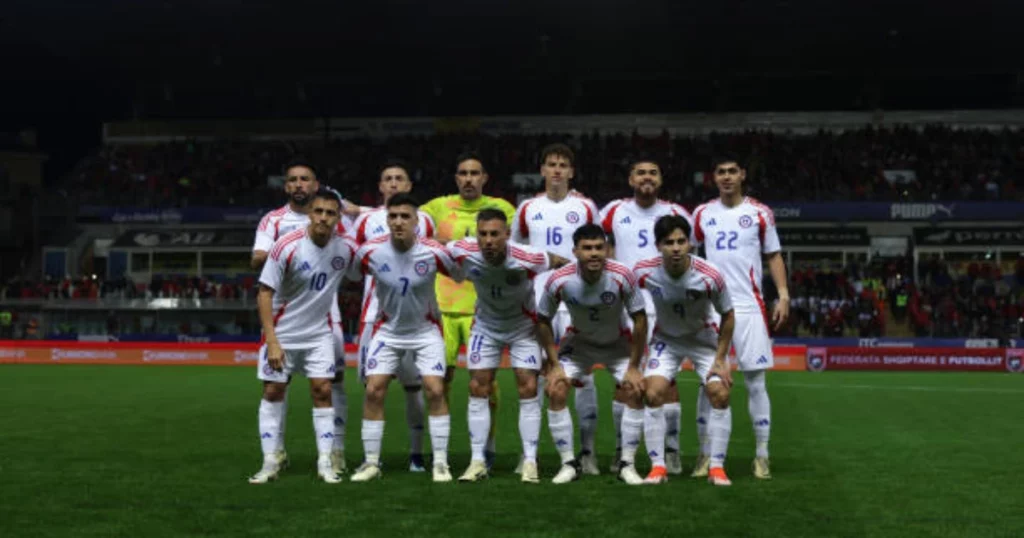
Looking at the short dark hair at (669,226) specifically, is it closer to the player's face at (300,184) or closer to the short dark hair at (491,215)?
the short dark hair at (491,215)

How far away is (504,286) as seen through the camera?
966 cm

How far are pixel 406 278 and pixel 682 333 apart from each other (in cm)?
220

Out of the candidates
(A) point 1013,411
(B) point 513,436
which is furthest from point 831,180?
(B) point 513,436

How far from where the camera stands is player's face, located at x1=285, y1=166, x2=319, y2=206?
10523 mm

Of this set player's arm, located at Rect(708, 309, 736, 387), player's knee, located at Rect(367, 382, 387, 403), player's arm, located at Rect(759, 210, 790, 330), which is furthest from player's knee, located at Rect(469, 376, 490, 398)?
player's arm, located at Rect(759, 210, 790, 330)

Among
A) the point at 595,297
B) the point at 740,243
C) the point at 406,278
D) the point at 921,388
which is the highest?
the point at 740,243

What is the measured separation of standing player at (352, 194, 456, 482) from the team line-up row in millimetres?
11

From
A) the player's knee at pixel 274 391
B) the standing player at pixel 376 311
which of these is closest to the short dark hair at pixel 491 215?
the standing player at pixel 376 311

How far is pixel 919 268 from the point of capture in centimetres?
3919

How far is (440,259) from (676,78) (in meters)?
38.1

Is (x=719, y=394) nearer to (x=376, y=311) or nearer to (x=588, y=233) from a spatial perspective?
(x=588, y=233)

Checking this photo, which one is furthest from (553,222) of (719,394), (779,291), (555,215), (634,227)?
(719,394)

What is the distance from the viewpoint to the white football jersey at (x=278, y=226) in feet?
34.6

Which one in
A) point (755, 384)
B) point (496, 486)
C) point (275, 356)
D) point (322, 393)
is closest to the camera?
point (496, 486)
